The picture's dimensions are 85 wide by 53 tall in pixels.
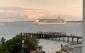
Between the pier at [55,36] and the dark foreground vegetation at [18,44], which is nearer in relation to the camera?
the dark foreground vegetation at [18,44]

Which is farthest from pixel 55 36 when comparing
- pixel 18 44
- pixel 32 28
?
pixel 18 44

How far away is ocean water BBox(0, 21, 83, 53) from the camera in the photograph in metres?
2.45

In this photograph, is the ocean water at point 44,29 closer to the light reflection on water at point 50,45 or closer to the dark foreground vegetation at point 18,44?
the light reflection on water at point 50,45

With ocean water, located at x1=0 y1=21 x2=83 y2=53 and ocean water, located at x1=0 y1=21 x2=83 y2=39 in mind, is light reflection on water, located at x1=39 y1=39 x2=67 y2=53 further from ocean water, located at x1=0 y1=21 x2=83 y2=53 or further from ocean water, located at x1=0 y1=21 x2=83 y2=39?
ocean water, located at x1=0 y1=21 x2=83 y2=39

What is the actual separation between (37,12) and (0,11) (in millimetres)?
507

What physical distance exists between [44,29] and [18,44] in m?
0.45

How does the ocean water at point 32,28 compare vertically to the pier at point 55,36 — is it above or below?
above

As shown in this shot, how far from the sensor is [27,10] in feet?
8.39

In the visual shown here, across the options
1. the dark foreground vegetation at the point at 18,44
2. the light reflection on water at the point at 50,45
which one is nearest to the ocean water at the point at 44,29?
the light reflection on water at the point at 50,45

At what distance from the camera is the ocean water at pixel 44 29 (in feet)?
8.04

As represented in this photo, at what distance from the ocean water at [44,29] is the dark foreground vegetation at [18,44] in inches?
4.0

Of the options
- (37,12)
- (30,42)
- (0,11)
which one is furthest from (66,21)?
(0,11)

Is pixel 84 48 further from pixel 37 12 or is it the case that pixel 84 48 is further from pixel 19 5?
pixel 19 5

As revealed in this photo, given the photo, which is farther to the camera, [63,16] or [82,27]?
[63,16]
